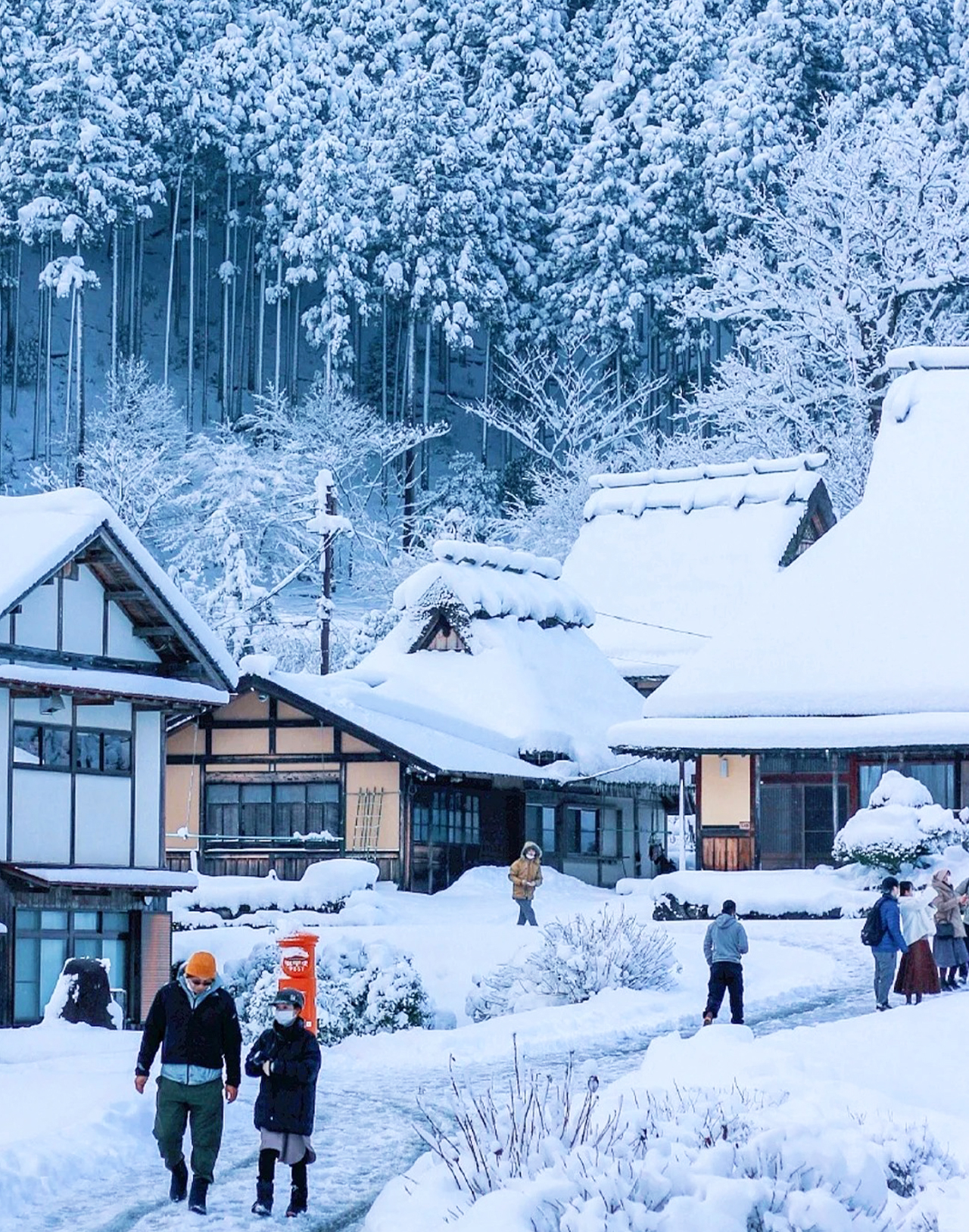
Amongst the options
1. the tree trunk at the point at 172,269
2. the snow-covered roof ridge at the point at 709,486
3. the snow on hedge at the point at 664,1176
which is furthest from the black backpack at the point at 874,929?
the tree trunk at the point at 172,269

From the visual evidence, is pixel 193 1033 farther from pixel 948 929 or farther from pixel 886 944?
pixel 948 929

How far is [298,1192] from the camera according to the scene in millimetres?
12219

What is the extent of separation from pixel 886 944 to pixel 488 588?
23382mm

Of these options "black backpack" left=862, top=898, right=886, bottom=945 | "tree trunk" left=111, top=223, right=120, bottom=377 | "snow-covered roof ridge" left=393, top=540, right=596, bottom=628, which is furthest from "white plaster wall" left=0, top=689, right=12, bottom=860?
"tree trunk" left=111, top=223, right=120, bottom=377

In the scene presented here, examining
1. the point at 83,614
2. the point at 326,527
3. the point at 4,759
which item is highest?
the point at 326,527

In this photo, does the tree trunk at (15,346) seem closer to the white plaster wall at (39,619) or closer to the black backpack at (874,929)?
the white plaster wall at (39,619)

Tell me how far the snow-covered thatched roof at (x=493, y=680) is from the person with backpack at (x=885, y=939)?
16.4 metres

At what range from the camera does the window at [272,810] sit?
1547 inches

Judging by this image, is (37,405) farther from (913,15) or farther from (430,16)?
(913,15)

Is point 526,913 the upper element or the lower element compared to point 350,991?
upper

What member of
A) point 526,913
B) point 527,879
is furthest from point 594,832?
point 527,879

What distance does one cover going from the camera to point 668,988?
24969 millimetres

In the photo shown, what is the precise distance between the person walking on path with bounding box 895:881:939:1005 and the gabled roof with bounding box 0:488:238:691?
10.9 m

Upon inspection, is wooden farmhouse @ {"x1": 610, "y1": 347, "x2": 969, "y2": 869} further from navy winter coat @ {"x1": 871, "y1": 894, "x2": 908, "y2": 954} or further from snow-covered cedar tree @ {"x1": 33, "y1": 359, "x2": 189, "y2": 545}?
snow-covered cedar tree @ {"x1": 33, "y1": 359, "x2": 189, "y2": 545}
